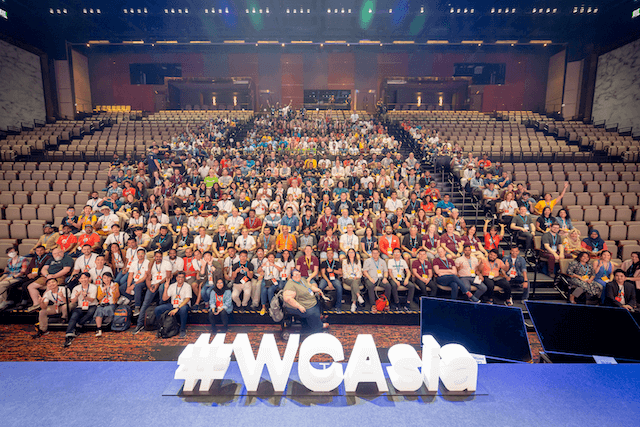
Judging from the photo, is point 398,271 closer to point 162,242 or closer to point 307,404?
point 307,404

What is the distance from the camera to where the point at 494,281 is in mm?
5703

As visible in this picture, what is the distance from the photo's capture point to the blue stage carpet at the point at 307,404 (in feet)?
7.24

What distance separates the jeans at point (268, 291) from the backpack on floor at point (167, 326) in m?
1.47

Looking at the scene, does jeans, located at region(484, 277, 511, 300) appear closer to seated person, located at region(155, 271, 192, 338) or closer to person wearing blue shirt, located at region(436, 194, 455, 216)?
person wearing blue shirt, located at region(436, 194, 455, 216)

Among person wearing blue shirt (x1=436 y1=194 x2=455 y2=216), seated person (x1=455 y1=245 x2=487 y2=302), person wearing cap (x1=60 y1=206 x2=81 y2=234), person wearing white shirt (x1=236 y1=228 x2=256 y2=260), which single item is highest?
person wearing blue shirt (x1=436 y1=194 x2=455 y2=216)

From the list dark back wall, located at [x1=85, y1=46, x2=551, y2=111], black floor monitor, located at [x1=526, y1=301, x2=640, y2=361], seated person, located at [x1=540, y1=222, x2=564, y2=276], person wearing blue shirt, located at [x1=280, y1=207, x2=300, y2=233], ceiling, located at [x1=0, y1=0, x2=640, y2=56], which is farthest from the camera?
dark back wall, located at [x1=85, y1=46, x2=551, y2=111]

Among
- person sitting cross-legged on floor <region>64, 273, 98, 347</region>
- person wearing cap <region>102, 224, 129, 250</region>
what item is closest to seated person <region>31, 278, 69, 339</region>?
person sitting cross-legged on floor <region>64, 273, 98, 347</region>

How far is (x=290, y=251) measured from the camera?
20.8 feet

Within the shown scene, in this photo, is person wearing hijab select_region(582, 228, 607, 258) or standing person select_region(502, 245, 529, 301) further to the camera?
person wearing hijab select_region(582, 228, 607, 258)

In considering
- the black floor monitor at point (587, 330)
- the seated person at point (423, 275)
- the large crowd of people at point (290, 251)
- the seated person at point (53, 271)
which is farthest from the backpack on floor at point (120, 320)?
the black floor monitor at point (587, 330)

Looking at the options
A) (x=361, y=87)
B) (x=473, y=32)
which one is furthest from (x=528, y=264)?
(x=361, y=87)

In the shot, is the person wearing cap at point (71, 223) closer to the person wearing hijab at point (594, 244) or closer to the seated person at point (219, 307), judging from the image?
the seated person at point (219, 307)

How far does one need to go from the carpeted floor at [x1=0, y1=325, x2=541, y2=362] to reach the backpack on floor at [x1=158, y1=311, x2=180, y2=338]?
0.09 metres

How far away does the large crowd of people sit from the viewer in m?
5.27
